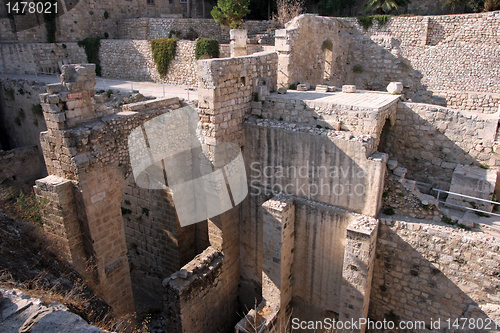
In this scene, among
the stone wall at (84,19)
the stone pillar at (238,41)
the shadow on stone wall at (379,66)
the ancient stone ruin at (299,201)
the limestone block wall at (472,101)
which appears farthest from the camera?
the stone wall at (84,19)

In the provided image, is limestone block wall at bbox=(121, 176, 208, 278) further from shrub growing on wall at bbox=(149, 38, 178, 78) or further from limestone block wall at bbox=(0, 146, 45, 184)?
shrub growing on wall at bbox=(149, 38, 178, 78)

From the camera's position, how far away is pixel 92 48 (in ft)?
64.6

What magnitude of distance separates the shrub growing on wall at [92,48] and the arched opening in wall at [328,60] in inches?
502

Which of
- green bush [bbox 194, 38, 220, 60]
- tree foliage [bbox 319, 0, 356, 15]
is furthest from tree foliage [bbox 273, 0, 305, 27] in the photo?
green bush [bbox 194, 38, 220, 60]

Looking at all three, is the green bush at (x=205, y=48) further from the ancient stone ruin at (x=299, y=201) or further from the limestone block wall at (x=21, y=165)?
the limestone block wall at (x=21, y=165)

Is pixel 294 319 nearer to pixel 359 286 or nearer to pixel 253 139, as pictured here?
pixel 359 286

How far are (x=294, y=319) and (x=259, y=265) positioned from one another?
1493 mm

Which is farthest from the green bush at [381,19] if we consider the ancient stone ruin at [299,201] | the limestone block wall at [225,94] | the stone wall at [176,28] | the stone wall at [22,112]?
the stone wall at [22,112]

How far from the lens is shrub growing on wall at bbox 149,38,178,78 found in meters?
17.0

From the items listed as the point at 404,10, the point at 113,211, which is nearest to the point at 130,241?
the point at 113,211

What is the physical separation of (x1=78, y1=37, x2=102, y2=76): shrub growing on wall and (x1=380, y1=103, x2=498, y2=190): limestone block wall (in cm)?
1705

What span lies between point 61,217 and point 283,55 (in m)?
7.39

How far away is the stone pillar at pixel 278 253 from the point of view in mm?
7457

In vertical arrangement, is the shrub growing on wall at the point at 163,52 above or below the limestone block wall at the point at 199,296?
above
